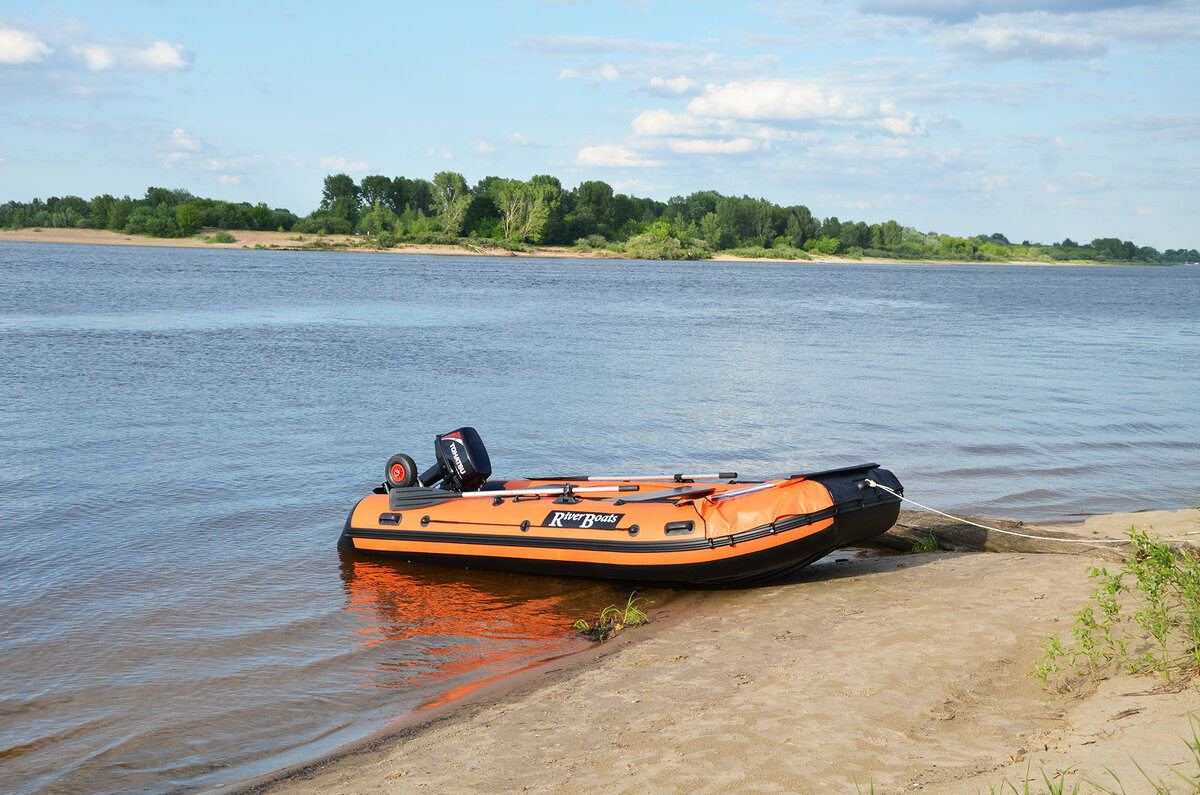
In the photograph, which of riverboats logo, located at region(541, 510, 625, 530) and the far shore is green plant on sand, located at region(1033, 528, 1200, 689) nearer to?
riverboats logo, located at region(541, 510, 625, 530)

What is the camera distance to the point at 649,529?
6.41m

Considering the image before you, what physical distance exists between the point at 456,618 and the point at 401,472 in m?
1.67

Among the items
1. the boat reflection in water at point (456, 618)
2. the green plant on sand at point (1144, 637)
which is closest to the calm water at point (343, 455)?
the boat reflection in water at point (456, 618)

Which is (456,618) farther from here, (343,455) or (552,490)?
(343,455)

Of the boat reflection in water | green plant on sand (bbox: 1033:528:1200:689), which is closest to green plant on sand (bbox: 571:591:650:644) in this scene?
the boat reflection in water

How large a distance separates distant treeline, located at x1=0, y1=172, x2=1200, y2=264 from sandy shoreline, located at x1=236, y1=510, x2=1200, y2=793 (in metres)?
81.1

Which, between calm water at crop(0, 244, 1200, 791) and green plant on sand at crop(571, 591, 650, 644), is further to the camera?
green plant on sand at crop(571, 591, 650, 644)

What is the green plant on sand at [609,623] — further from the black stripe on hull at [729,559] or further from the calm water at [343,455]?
the black stripe on hull at [729,559]

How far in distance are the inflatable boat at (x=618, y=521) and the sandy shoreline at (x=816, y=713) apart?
446 mm

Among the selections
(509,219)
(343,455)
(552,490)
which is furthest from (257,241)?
(552,490)

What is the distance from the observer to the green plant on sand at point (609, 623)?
19.1ft

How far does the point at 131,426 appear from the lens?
38.2 feet

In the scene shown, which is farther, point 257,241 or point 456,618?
point 257,241

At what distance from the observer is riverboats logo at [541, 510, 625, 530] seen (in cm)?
658
